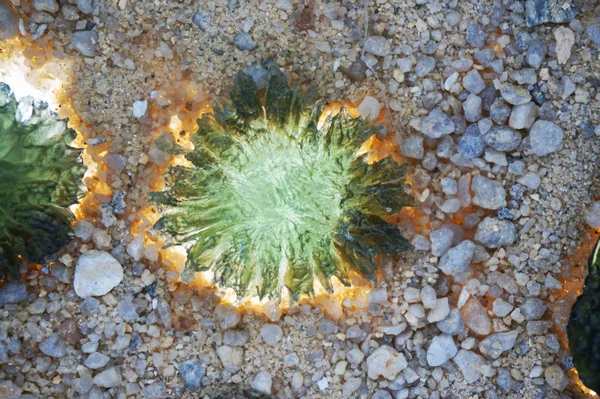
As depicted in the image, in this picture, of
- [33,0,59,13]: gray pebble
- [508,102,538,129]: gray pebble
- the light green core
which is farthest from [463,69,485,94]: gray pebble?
[33,0,59,13]: gray pebble

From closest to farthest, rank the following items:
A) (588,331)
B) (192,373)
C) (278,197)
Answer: (278,197) < (588,331) < (192,373)

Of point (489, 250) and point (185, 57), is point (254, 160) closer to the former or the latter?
point (185, 57)

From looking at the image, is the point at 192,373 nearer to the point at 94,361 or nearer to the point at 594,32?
the point at 94,361

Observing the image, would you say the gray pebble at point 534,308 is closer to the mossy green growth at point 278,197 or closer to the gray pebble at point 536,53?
the mossy green growth at point 278,197

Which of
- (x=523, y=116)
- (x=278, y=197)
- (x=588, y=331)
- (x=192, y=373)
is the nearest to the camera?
(x=278, y=197)

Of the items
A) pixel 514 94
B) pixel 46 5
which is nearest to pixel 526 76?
pixel 514 94
